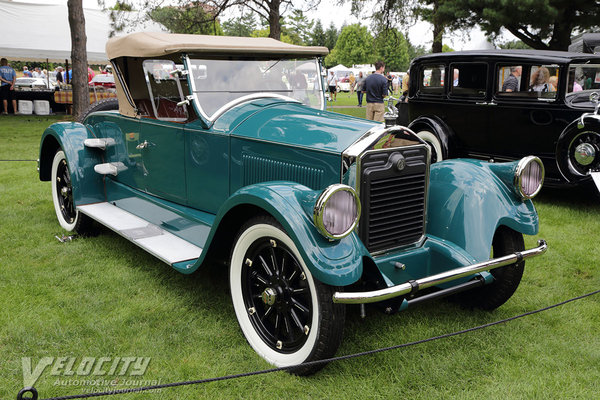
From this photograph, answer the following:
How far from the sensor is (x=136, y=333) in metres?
3.17

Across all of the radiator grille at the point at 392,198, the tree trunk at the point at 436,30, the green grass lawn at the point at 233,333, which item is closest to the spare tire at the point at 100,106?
the green grass lawn at the point at 233,333

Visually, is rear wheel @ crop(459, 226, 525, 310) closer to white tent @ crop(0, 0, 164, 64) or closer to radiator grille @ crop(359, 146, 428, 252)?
radiator grille @ crop(359, 146, 428, 252)

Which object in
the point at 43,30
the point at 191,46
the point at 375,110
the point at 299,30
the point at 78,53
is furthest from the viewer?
the point at 299,30

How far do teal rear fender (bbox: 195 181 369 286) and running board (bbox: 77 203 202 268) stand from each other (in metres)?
0.92

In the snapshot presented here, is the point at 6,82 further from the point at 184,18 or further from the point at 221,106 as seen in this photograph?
the point at 221,106

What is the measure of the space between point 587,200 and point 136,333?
6116mm

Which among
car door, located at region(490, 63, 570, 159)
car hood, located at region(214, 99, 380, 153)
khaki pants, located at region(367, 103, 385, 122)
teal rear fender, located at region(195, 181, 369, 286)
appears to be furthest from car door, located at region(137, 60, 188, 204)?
khaki pants, located at region(367, 103, 385, 122)

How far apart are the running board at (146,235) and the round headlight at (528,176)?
7.23 feet

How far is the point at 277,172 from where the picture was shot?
3311 millimetres

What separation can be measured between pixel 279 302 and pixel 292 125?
1.22 m

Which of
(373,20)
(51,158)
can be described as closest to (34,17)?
(373,20)

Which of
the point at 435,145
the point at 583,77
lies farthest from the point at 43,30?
the point at 583,77

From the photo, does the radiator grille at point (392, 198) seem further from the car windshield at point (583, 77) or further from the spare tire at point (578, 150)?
the car windshield at point (583, 77)

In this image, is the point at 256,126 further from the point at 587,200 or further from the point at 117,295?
the point at 587,200
